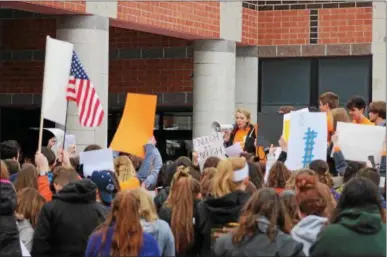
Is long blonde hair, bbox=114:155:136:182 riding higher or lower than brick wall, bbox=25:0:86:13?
lower

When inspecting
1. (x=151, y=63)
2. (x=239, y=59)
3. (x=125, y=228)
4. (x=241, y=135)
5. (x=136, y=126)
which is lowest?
(x=125, y=228)

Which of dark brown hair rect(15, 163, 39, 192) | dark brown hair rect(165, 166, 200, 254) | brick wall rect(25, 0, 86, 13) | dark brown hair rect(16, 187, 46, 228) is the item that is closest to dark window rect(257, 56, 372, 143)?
brick wall rect(25, 0, 86, 13)

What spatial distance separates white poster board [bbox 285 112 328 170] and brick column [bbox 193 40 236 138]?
1038 centimetres

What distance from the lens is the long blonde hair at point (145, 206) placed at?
7.51 metres

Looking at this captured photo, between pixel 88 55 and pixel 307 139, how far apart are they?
7.04 metres

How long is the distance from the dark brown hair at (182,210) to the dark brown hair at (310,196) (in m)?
1.33

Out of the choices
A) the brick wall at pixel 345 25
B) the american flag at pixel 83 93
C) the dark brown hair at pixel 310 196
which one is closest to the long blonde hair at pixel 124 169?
the american flag at pixel 83 93

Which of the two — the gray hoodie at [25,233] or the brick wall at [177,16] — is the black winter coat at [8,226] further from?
the brick wall at [177,16]

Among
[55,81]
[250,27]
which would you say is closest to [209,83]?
[250,27]

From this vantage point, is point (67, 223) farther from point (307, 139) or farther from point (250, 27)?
point (250, 27)

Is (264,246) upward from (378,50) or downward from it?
downward

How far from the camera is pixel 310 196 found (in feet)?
25.9

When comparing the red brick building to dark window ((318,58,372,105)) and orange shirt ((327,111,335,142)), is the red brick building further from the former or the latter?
orange shirt ((327,111,335,142))

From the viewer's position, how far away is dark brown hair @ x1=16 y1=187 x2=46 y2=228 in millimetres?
8797
